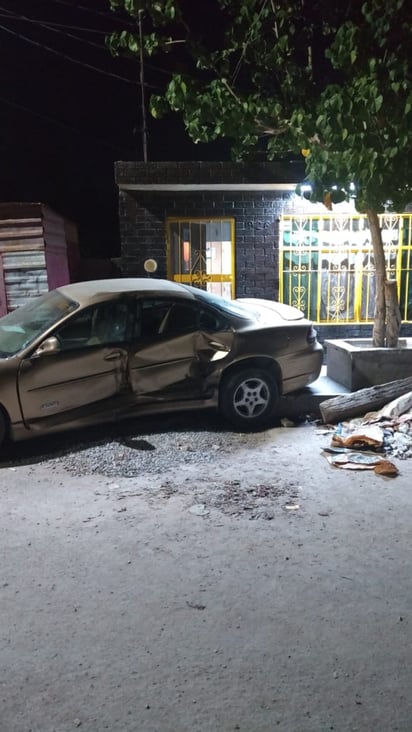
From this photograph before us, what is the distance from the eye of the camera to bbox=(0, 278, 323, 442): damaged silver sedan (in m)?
5.34

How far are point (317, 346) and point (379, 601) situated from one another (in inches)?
154

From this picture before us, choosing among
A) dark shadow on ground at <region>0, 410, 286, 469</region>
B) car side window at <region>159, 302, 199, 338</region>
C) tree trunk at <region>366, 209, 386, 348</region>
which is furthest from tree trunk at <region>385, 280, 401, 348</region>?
car side window at <region>159, 302, 199, 338</region>

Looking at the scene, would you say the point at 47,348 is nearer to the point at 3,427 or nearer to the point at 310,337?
the point at 3,427

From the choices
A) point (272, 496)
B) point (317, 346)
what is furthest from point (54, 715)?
point (317, 346)

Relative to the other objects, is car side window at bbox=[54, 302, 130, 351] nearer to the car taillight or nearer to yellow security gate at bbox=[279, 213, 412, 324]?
the car taillight

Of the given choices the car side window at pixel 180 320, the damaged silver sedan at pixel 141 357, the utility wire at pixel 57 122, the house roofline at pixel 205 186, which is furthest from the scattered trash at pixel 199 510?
the utility wire at pixel 57 122

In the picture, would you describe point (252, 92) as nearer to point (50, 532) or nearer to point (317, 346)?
point (317, 346)

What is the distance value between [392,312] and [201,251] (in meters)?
3.17

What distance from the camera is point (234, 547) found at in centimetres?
370

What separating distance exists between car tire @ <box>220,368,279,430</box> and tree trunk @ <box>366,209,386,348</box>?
6.06ft

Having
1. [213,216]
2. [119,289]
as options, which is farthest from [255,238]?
[119,289]

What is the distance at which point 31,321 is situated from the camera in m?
5.88

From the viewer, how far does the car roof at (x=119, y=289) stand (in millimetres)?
5840

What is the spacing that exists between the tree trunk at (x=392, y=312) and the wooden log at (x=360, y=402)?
0.97m
